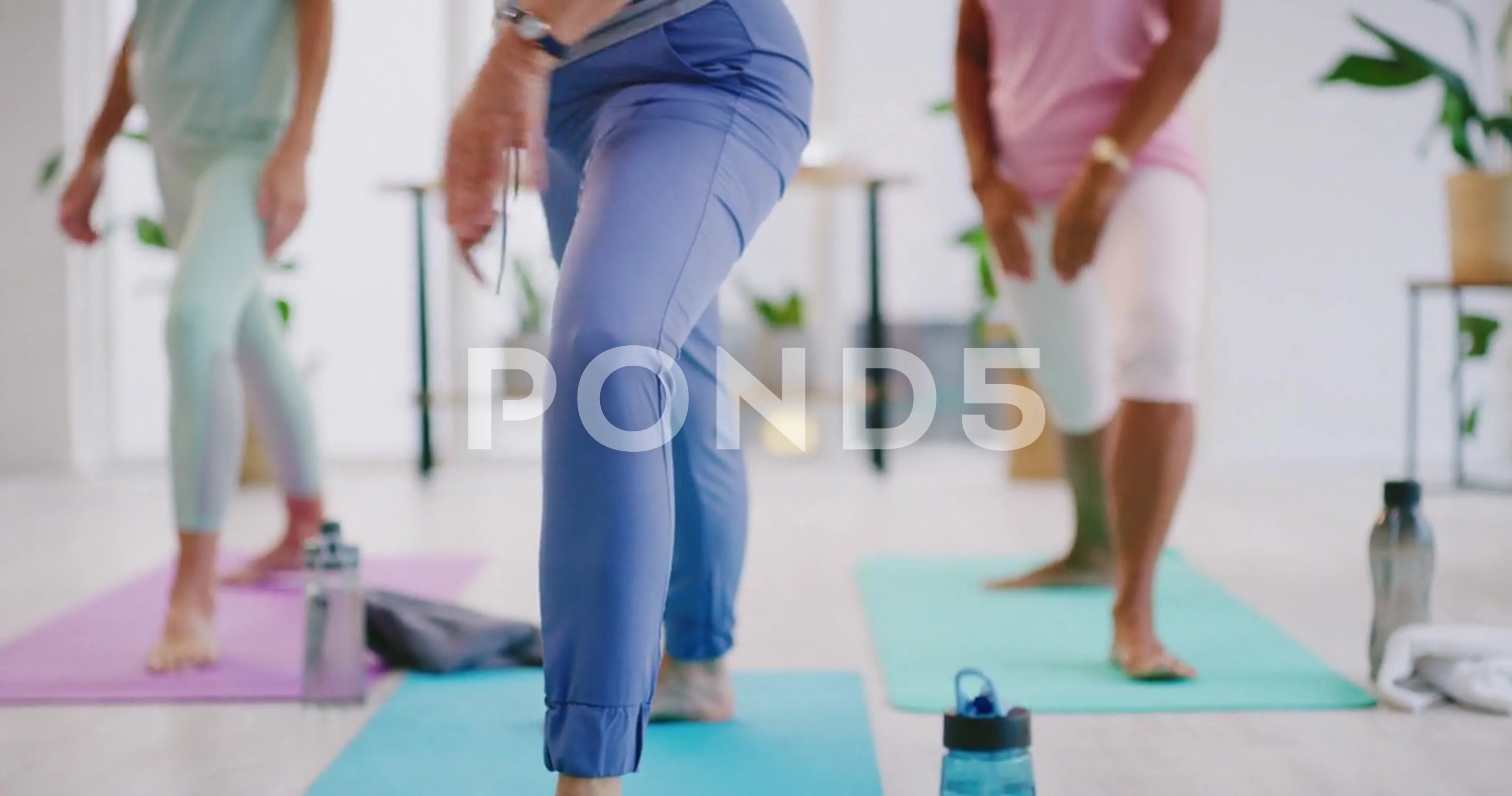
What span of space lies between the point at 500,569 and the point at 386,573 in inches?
7.8

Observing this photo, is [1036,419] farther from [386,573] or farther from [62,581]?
[62,581]

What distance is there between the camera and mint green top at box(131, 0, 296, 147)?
2.05 metres

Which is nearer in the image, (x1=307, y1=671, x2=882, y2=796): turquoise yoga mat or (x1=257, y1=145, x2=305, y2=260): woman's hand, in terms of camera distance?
(x1=307, y1=671, x2=882, y2=796): turquoise yoga mat

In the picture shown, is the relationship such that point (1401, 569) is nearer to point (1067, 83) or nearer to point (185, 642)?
point (1067, 83)

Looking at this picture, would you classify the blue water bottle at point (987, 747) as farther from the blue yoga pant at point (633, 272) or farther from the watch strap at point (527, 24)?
the watch strap at point (527, 24)

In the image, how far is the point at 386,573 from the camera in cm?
264

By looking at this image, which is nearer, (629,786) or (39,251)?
(629,786)

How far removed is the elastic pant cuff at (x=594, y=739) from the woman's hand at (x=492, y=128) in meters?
0.39

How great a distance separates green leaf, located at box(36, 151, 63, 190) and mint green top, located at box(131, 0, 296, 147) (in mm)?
2073

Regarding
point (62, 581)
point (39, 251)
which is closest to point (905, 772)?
point (62, 581)

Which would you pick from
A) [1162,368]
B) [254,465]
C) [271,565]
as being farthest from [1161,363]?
[254,465]

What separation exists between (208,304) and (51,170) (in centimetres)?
232

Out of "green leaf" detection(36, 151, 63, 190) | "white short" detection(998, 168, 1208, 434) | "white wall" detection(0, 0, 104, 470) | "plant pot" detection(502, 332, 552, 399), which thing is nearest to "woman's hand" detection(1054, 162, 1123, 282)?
"white short" detection(998, 168, 1208, 434)

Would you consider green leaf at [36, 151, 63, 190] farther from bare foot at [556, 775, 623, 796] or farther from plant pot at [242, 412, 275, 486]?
bare foot at [556, 775, 623, 796]
